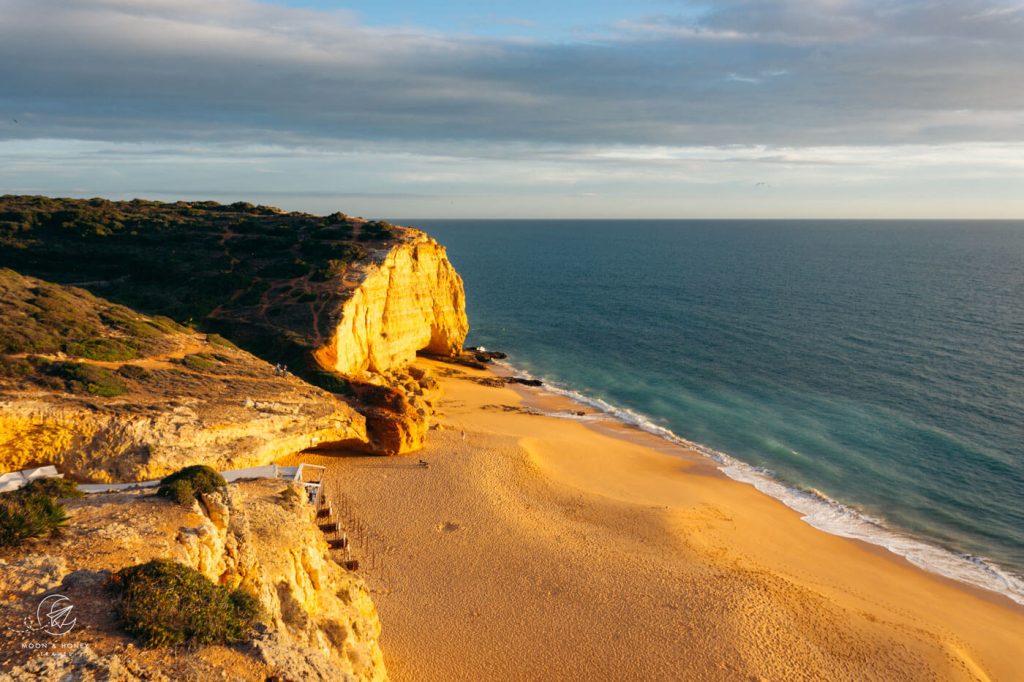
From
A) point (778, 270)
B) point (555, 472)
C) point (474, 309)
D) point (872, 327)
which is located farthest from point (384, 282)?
point (778, 270)

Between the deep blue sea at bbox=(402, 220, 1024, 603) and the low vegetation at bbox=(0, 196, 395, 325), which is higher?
the low vegetation at bbox=(0, 196, 395, 325)

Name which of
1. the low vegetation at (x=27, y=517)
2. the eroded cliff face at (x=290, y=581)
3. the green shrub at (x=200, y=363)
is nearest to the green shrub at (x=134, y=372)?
the green shrub at (x=200, y=363)


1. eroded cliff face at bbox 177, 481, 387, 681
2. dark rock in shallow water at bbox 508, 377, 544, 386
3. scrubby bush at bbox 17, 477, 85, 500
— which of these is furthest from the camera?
dark rock in shallow water at bbox 508, 377, 544, 386

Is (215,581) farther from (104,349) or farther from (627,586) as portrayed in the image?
(104,349)

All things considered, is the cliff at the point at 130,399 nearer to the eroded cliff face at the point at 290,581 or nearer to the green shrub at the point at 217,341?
the green shrub at the point at 217,341

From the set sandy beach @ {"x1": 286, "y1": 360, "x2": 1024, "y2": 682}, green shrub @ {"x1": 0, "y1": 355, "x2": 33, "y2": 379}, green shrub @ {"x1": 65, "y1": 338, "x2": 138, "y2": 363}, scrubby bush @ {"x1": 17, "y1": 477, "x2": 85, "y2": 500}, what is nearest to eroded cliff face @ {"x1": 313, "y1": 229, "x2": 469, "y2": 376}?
sandy beach @ {"x1": 286, "y1": 360, "x2": 1024, "y2": 682}

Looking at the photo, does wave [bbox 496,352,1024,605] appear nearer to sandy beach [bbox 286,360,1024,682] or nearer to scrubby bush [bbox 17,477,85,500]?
sandy beach [bbox 286,360,1024,682]

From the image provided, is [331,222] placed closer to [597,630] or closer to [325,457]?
[325,457]
